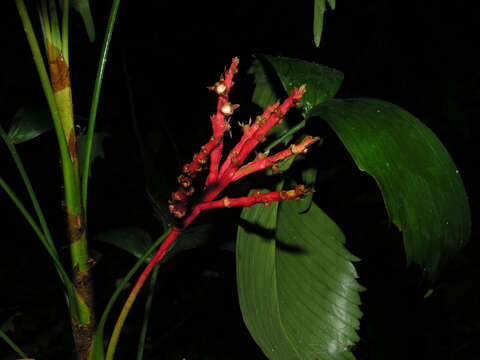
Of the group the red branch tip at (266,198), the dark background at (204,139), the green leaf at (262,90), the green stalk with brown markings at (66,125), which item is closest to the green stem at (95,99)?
the green stalk with brown markings at (66,125)

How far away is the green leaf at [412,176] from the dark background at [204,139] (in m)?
0.60

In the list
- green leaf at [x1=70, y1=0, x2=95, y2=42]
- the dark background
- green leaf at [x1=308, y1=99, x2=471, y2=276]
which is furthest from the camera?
the dark background

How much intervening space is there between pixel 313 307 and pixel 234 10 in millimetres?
1290

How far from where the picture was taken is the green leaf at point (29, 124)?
0.62 metres

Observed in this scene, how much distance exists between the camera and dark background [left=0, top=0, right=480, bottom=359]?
1.18m

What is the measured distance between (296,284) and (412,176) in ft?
0.96

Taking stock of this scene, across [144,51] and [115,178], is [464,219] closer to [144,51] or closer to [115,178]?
[115,178]

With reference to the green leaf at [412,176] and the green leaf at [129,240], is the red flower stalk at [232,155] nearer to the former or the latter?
the green leaf at [412,176]

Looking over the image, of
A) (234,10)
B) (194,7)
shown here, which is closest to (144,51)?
(194,7)

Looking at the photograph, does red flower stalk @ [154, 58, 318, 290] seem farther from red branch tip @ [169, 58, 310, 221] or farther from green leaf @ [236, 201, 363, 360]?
green leaf @ [236, 201, 363, 360]

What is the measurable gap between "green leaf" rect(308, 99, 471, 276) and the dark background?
1.98 ft

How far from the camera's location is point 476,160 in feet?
5.20

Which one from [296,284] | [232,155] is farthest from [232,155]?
[296,284]

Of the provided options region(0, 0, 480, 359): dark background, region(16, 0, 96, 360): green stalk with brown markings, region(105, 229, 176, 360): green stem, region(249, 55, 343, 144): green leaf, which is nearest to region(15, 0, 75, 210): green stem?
region(16, 0, 96, 360): green stalk with brown markings
